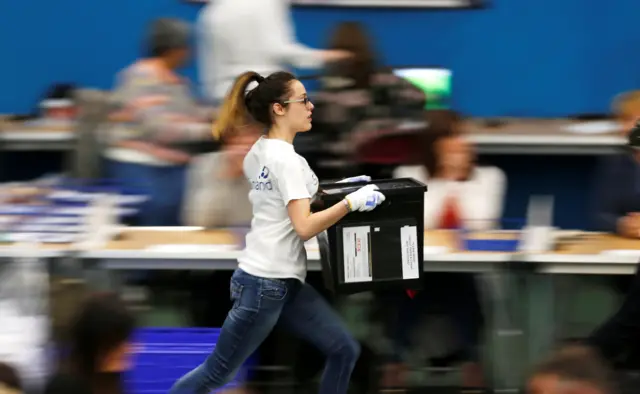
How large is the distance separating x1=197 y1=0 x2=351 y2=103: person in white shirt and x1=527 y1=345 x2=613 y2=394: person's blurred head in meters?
2.82

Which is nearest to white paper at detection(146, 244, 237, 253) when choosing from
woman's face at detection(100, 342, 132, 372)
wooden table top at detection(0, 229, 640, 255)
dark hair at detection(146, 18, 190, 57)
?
wooden table top at detection(0, 229, 640, 255)

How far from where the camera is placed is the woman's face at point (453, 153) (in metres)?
4.39

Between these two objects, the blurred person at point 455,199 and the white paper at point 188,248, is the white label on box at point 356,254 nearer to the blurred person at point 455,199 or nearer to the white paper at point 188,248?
the white paper at point 188,248

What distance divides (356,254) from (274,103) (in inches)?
20.5

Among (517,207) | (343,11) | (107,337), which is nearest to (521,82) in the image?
(517,207)

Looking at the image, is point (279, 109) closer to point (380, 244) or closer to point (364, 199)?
point (364, 199)

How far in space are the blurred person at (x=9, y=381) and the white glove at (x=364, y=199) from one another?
3.60 ft

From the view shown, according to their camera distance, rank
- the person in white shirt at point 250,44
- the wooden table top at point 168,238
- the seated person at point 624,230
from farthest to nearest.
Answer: the person in white shirt at point 250,44, the wooden table top at point 168,238, the seated person at point 624,230

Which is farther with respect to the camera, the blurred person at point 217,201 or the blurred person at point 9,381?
the blurred person at point 217,201

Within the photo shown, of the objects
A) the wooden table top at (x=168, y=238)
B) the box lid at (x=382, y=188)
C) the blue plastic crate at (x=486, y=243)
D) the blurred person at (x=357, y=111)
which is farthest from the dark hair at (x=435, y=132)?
the box lid at (x=382, y=188)

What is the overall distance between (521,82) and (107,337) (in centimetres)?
412

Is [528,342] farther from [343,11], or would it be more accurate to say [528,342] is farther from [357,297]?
[343,11]

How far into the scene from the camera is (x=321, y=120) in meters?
4.66

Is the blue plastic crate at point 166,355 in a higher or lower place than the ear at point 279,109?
lower
